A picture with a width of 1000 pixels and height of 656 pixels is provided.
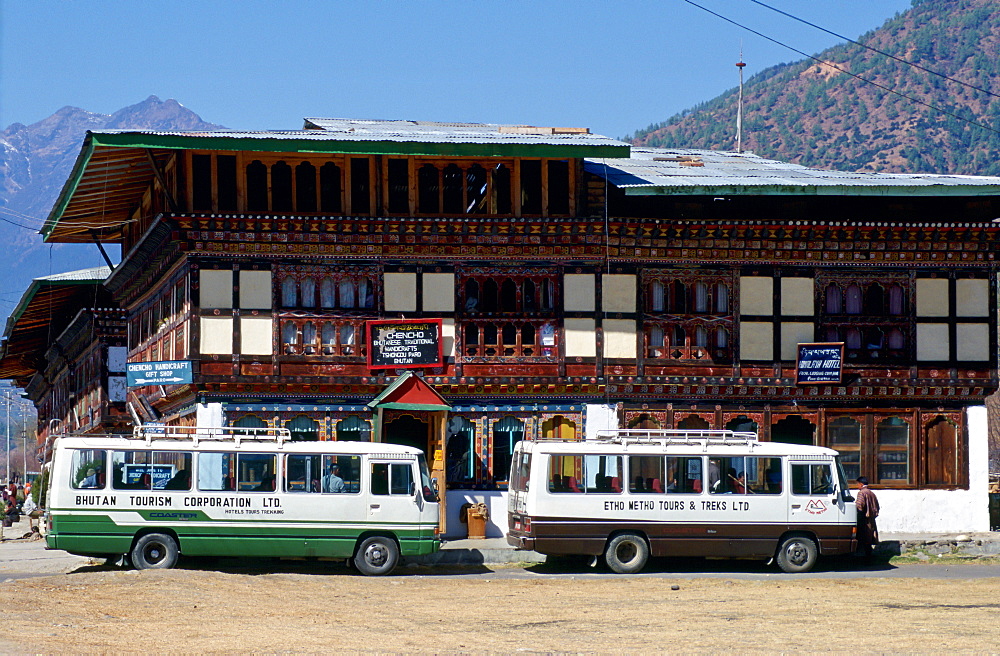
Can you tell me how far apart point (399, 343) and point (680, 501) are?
26.7 feet

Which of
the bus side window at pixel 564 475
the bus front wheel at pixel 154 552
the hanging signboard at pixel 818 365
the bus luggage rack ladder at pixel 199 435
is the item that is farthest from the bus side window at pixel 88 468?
the hanging signboard at pixel 818 365

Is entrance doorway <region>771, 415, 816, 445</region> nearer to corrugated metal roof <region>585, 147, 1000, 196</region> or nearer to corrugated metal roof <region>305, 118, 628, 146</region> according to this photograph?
corrugated metal roof <region>585, 147, 1000, 196</region>

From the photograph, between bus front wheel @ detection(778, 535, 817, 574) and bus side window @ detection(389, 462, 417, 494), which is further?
bus front wheel @ detection(778, 535, 817, 574)

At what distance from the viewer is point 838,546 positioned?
1128 inches

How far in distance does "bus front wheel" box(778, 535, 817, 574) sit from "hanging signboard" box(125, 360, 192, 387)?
13.4 metres

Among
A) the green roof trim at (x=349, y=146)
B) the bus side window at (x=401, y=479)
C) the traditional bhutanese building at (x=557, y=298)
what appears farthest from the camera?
the traditional bhutanese building at (x=557, y=298)

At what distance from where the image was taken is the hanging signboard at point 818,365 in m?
34.5

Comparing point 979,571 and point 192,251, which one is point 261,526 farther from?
point 979,571

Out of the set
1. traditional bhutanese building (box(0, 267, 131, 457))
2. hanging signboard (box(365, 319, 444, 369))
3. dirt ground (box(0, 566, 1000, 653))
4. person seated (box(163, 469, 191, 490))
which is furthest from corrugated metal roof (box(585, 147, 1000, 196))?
traditional bhutanese building (box(0, 267, 131, 457))

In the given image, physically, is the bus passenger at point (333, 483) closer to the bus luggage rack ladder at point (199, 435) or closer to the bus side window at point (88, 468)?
the bus luggage rack ladder at point (199, 435)

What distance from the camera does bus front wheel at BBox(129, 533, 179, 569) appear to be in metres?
26.7

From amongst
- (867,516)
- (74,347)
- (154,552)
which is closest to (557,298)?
(867,516)

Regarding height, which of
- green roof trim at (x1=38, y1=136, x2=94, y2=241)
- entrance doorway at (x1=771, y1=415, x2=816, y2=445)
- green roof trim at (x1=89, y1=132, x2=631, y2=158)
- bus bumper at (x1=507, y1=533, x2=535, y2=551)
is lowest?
bus bumper at (x1=507, y1=533, x2=535, y2=551)

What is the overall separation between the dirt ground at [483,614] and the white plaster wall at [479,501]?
18.7ft
